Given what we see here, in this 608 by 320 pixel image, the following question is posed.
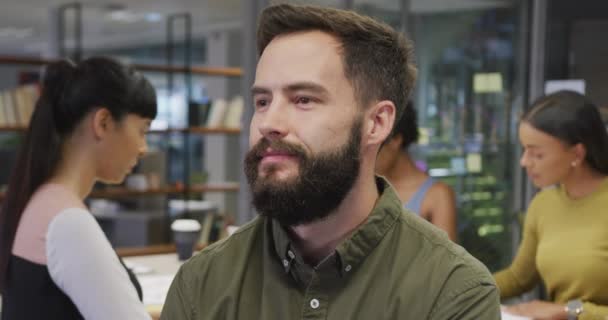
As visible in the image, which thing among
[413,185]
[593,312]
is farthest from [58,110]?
[593,312]

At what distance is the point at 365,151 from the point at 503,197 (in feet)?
12.1

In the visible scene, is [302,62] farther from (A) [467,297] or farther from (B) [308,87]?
(A) [467,297]

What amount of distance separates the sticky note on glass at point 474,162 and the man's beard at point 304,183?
12.6 ft

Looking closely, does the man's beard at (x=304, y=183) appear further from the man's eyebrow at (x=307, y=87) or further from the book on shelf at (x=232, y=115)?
the book on shelf at (x=232, y=115)

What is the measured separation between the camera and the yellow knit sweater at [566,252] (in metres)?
2.38

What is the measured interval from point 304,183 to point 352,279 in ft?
0.59

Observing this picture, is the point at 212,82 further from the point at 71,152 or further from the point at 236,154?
the point at 71,152

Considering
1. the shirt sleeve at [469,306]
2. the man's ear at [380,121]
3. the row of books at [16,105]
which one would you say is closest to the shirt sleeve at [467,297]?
the shirt sleeve at [469,306]

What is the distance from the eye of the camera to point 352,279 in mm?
1231

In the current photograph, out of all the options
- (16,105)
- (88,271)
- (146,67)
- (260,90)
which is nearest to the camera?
(260,90)

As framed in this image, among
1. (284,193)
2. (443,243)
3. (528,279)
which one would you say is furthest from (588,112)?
(284,193)

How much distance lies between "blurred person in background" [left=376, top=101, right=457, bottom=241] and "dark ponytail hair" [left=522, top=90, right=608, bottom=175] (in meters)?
0.48

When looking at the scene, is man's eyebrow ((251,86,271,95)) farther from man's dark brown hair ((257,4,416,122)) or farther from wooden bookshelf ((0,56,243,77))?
wooden bookshelf ((0,56,243,77))

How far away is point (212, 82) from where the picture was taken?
10539mm
